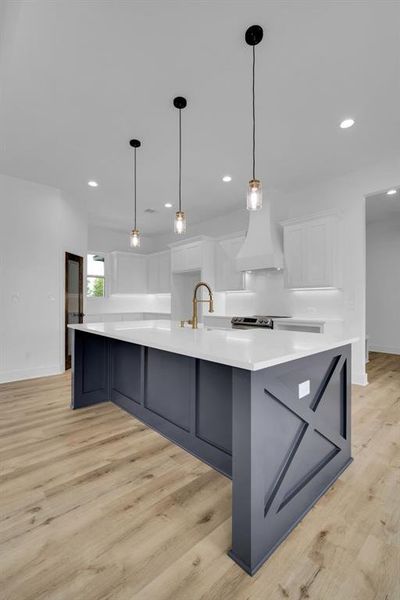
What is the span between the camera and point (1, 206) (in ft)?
13.6

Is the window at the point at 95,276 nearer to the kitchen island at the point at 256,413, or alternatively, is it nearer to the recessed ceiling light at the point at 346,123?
the kitchen island at the point at 256,413

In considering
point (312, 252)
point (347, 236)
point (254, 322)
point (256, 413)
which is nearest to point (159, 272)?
point (254, 322)

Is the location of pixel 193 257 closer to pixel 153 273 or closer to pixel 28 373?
pixel 153 273

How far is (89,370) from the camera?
3184 mm

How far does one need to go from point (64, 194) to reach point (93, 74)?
115 inches

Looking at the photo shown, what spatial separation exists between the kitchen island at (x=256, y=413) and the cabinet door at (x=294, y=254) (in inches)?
99.3

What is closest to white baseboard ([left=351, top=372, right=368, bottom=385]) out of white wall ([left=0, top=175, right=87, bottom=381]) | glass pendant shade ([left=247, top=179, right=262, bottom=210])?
glass pendant shade ([left=247, top=179, right=262, bottom=210])

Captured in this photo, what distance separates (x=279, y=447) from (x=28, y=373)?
427cm

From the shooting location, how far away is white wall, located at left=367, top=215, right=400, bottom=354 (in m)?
6.34

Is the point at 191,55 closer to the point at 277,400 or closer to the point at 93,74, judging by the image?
the point at 93,74

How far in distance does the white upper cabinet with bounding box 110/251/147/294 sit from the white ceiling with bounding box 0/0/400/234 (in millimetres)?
3108

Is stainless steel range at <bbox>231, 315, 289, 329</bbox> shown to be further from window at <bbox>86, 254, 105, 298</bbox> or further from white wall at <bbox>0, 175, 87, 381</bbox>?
window at <bbox>86, 254, 105, 298</bbox>

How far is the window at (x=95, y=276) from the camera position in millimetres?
7026

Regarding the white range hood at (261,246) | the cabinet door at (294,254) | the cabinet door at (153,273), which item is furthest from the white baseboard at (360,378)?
the cabinet door at (153,273)
